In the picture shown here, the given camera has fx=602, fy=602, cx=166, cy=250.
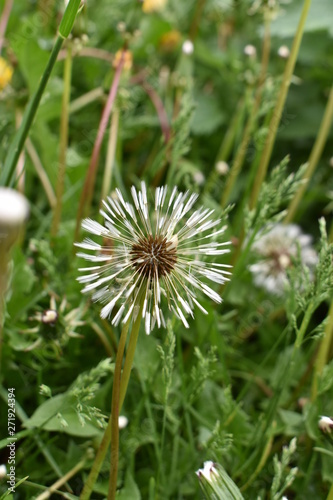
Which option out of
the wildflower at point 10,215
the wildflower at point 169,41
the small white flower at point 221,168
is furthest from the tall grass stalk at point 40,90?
the wildflower at point 169,41

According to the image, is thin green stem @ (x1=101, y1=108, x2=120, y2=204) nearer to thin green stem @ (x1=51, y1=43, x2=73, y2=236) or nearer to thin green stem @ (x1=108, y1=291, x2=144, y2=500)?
thin green stem @ (x1=51, y1=43, x2=73, y2=236)

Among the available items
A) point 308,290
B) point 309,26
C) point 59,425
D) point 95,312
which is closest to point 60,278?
point 95,312

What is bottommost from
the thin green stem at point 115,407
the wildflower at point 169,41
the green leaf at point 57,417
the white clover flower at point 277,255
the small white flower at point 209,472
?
the small white flower at point 209,472

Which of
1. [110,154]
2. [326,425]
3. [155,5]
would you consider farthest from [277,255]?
[155,5]

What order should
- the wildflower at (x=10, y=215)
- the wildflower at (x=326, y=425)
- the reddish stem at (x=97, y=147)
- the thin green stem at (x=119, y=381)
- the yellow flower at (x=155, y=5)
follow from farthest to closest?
1. the yellow flower at (x=155, y=5)
2. the reddish stem at (x=97, y=147)
3. the wildflower at (x=326, y=425)
4. the thin green stem at (x=119, y=381)
5. the wildflower at (x=10, y=215)

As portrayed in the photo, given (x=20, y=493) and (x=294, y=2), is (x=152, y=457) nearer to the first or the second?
(x=20, y=493)

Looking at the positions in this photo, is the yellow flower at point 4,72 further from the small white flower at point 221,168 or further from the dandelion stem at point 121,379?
the dandelion stem at point 121,379
